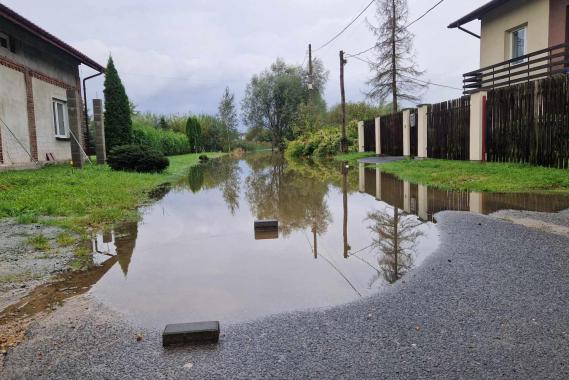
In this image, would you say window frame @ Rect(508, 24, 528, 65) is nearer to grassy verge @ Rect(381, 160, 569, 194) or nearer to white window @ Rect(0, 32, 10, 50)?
grassy verge @ Rect(381, 160, 569, 194)

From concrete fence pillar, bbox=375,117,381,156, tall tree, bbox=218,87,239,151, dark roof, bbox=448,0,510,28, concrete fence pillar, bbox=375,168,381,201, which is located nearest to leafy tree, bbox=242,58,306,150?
tall tree, bbox=218,87,239,151

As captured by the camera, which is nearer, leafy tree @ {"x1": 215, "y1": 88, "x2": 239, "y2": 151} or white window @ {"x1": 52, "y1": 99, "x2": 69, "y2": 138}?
white window @ {"x1": 52, "y1": 99, "x2": 69, "y2": 138}

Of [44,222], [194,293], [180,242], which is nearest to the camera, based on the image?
[194,293]

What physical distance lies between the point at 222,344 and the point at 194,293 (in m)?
1.09

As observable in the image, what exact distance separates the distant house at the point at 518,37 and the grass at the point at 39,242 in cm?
1498

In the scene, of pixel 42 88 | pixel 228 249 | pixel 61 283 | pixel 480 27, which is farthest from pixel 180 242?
pixel 480 27

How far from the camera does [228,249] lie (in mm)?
5223

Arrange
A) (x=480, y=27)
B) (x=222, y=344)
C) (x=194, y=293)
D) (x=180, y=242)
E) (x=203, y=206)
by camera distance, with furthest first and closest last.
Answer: (x=480, y=27), (x=203, y=206), (x=180, y=242), (x=194, y=293), (x=222, y=344)

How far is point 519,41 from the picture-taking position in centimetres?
1800

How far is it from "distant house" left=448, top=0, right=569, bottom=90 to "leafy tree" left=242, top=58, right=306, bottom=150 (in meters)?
32.3

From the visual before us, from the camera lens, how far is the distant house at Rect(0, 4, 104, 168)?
13.6 m

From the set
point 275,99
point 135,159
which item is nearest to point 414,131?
point 135,159

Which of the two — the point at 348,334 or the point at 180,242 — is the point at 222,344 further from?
the point at 180,242

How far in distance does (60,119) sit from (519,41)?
19.1 metres
